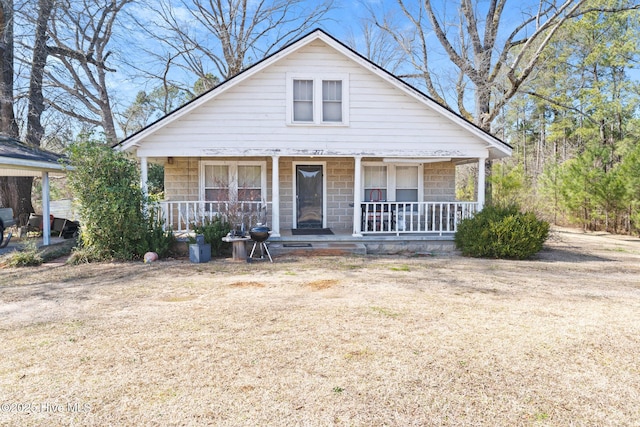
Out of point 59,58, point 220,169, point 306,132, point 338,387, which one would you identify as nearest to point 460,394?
point 338,387

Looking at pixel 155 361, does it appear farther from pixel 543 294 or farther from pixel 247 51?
pixel 247 51

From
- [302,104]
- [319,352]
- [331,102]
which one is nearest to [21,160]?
[302,104]

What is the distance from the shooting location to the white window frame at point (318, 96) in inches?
438

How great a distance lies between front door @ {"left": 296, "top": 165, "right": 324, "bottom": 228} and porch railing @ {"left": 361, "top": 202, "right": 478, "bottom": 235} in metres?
1.61

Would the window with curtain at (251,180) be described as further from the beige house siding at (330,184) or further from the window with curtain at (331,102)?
the window with curtain at (331,102)

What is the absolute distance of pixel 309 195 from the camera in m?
13.3

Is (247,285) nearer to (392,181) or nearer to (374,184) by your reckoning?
(374,184)

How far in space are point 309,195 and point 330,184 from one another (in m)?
0.77

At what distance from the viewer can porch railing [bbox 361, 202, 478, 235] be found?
1136 cm

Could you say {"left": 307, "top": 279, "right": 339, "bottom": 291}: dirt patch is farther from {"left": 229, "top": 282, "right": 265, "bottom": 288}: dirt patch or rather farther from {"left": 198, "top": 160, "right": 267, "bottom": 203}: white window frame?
{"left": 198, "top": 160, "right": 267, "bottom": 203}: white window frame

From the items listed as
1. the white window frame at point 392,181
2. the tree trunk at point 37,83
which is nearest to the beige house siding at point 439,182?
the white window frame at point 392,181

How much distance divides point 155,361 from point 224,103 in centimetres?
840

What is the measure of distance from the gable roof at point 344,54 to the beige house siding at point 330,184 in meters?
2.35

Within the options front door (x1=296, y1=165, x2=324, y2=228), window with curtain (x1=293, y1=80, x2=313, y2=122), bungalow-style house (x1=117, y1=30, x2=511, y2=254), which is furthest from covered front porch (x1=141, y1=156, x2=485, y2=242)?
window with curtain (x1=293, y1=80, x2=313, y2=122)
